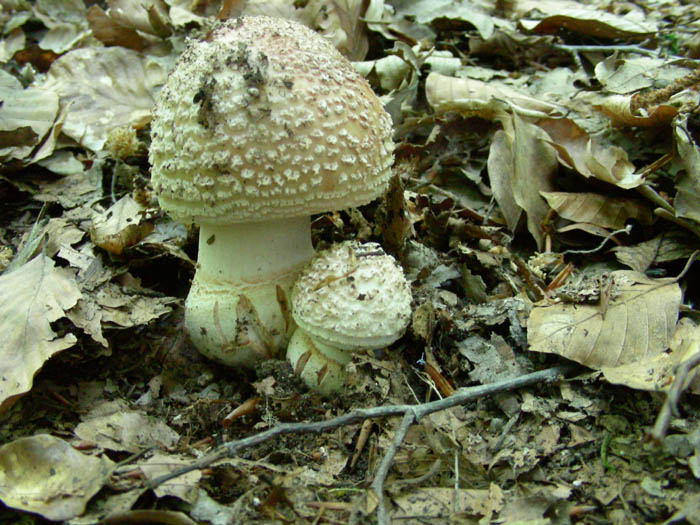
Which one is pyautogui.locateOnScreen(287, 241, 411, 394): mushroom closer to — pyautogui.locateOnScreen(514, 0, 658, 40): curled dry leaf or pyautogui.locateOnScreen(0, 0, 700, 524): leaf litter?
pyautogui.locateOnScreen(0, 0, 700, 524): leaf litter

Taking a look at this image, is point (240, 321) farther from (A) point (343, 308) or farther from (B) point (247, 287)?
(A) point (343, 308)

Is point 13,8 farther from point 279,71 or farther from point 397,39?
point 279,71

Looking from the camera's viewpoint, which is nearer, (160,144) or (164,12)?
(160,144)

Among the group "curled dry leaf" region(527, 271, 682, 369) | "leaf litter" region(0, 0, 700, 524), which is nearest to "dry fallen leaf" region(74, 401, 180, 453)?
"leaf litter" region(0, 0, 700, 524)

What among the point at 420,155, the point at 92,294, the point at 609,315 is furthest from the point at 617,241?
the point at 92,294

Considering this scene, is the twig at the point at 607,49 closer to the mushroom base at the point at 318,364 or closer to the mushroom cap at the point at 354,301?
the mushroom cap at the point at 354,301

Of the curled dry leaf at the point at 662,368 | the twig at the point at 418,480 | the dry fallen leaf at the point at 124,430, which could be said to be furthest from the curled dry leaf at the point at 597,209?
the dry fallen leaf at the point at 124,430

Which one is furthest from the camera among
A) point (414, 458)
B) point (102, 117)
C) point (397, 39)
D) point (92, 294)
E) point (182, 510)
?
point (397, 39)

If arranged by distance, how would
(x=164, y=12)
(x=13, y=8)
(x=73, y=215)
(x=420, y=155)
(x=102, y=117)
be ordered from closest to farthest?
(x=73, y=215) → (x=420, y=155) → (x=102, y=117) → (x=164, y=12) → (x=13, y=8)

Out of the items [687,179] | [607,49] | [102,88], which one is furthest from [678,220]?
[102,88]
